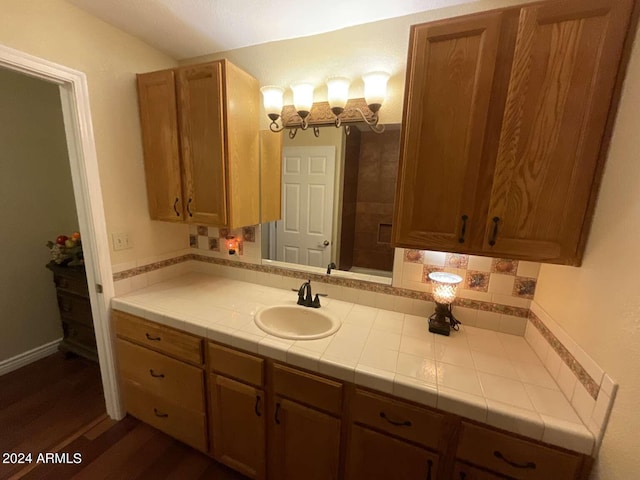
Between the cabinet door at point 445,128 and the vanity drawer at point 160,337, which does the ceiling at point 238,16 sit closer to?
Result: the cabinet door at point 445,128

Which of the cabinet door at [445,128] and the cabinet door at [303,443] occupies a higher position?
the cabinet door at [445,128]

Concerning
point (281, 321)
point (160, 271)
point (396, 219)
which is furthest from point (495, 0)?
point (160, 271)

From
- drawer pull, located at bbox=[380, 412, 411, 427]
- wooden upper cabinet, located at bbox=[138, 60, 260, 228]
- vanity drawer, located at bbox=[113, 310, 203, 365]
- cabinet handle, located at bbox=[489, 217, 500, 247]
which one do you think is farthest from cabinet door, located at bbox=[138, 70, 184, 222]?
cabinet handle, located at bbox=[489, 217, 500, 247]

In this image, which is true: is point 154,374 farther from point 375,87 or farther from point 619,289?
point 619,289

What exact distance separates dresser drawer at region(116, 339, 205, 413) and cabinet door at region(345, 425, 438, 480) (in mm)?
811

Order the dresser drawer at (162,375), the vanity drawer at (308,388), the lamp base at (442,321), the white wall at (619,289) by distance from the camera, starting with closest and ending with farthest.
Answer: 1. the white wall at (619,289)
2. the vanity drawer at (308,388)
3. the lamp base at (442,321)
4. the dresser drawer at (162,375)

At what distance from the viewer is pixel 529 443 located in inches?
33.0

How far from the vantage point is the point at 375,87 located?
1.28 meters

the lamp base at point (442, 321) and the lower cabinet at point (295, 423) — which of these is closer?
the lower cabinet at point (295, 423)

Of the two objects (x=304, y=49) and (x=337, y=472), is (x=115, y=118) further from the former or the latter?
(x=337, y=472)

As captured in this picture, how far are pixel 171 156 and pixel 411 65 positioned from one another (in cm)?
138

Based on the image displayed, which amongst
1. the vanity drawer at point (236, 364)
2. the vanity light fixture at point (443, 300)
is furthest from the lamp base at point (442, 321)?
the vanity drawer at point (236, 364)

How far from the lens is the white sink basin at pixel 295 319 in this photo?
1.45 m

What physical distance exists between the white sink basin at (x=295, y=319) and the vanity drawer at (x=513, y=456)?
725mm
